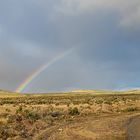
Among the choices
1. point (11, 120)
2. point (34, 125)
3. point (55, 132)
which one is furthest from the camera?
point (11, 120)

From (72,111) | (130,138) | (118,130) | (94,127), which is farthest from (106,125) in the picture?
(72,111)

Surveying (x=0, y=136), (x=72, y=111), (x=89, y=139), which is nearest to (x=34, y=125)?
(x=0, y=136)

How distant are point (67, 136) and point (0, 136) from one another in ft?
13.2

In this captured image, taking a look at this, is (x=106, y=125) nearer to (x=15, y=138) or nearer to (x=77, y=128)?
(x=77, y=128)

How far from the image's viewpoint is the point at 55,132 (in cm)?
2402

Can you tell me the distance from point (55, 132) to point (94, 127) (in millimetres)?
3729

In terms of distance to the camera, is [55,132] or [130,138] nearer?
[130,138]

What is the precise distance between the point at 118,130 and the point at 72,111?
53.6ft

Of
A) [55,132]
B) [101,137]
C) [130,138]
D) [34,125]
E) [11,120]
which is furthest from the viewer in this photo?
[11,120]

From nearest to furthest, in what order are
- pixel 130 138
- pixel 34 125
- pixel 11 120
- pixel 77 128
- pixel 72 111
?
pixel 130 138, pixel 77 128, pixel 34 125, pixel 11 120, pixel 72 111

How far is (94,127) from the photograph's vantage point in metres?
26.6

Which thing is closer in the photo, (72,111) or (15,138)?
(15,138)

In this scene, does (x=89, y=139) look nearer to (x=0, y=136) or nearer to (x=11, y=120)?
(x=0, y=136)

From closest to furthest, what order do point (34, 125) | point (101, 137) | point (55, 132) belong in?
point (101, 137) → point (55, 132) → point (34, 125)
